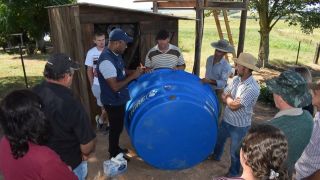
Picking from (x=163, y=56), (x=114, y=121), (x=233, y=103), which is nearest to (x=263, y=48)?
(x=163, y=56)

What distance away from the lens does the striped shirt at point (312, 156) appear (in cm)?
287

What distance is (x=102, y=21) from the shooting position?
20.4 ft

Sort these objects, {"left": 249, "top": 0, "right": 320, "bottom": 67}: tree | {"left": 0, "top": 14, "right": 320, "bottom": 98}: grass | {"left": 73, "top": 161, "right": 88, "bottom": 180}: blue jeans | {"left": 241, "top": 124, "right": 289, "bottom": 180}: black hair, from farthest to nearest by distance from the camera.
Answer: {"left": 249, "top": 0, "right": 320, "bottom": 67}: tree → {"left": 0, "top": 14, "right": 320, "bottom": 98}: grass → {"left": 73, "top": 161, "right": 88, "bottom": 180}: blue jeans → {"left": 241, "top": 124, "right": 289, "bottom": 180}: black hair

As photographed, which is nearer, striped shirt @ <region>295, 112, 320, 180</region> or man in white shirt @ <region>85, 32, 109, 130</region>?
striped shirt @ <region>295, 112, 320, 180</region>

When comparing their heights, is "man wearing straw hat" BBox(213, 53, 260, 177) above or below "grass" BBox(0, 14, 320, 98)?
above

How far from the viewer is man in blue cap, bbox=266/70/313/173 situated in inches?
106

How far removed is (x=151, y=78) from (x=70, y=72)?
2.03 meters

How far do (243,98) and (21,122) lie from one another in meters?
2.88

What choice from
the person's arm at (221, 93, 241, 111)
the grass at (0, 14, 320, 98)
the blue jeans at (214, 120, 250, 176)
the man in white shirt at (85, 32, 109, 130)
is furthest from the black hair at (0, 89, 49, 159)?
the grass at (0, 14, 320, 98)

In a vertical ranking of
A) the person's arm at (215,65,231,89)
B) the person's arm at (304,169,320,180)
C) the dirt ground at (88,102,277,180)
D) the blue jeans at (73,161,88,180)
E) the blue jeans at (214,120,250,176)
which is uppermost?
the person's arm at (215,65,231,89)

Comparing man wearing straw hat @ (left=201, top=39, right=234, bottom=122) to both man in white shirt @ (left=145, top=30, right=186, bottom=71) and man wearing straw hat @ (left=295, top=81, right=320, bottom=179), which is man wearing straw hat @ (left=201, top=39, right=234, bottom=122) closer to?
man in white shirt @ (left=145, top=30, right=186, bottom=71)

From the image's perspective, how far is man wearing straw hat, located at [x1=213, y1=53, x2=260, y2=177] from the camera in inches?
161

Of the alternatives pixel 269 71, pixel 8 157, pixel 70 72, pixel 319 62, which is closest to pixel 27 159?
pixel 8 157

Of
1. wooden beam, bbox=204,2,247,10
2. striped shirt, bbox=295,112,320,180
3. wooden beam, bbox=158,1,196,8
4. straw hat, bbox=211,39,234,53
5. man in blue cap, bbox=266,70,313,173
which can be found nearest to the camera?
man in blue cap, bbox=266,70,313,173
